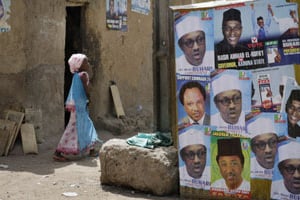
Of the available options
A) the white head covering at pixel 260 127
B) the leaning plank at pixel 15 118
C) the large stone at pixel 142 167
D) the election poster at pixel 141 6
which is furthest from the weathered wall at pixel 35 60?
the white head covering at pixel 260 127

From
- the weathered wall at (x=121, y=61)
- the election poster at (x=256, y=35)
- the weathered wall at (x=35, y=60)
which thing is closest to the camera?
the election poster at (x=256, y=35)

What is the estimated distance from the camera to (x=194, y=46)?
4.20m

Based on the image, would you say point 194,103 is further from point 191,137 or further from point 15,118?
point 15,118

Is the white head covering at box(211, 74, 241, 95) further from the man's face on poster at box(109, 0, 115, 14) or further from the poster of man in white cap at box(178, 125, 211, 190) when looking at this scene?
the man's face on poster at box(109, 0, 115, 14)

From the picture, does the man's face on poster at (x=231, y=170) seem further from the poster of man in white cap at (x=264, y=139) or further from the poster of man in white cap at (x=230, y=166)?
the poster of man in white cap at (x=264, y=139)

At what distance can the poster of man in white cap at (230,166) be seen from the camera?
4023mm

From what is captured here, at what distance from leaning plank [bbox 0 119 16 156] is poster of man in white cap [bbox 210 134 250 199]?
3.87m

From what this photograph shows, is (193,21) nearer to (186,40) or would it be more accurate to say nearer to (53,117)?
(186,40)

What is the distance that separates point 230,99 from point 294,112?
57 centimetres

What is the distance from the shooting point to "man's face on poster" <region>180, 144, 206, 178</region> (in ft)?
13.9

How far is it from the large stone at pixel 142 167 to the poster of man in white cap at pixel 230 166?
434 millimetres

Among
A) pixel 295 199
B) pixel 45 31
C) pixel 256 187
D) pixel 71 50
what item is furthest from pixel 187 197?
pixel 71 50

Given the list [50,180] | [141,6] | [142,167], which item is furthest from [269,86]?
[141,6]

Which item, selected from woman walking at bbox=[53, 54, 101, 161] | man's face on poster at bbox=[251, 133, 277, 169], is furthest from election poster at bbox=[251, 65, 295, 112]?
woman walking at bbox=[53, 54, 101, 161]
